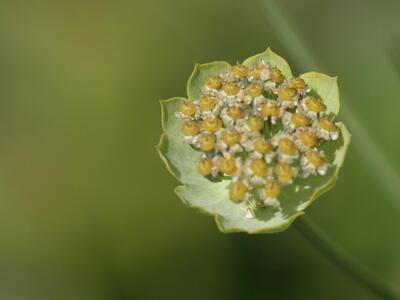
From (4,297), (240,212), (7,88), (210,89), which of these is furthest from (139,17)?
(240,212)

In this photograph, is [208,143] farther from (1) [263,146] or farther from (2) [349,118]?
(2) [349,118]

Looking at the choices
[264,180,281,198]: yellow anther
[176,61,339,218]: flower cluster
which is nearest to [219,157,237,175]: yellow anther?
[176,61,339,218]: flower cluster

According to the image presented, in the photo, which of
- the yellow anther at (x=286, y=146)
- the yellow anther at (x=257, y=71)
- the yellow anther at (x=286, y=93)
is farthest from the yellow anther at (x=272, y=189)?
the yellow anther at (x=257, y=71)

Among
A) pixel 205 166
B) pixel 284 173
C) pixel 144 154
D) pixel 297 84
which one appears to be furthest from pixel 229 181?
pixel 144 154

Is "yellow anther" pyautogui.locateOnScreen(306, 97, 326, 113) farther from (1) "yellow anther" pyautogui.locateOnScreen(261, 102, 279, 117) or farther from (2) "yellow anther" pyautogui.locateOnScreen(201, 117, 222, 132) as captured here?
(2) "yellow anther" pyautogui.locateOnScreen(201, 117, 222, 132)

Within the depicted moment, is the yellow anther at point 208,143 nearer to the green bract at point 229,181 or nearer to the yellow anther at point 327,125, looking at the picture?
the green bract at point 229,181

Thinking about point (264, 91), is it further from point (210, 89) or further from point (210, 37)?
point (210, 37)
